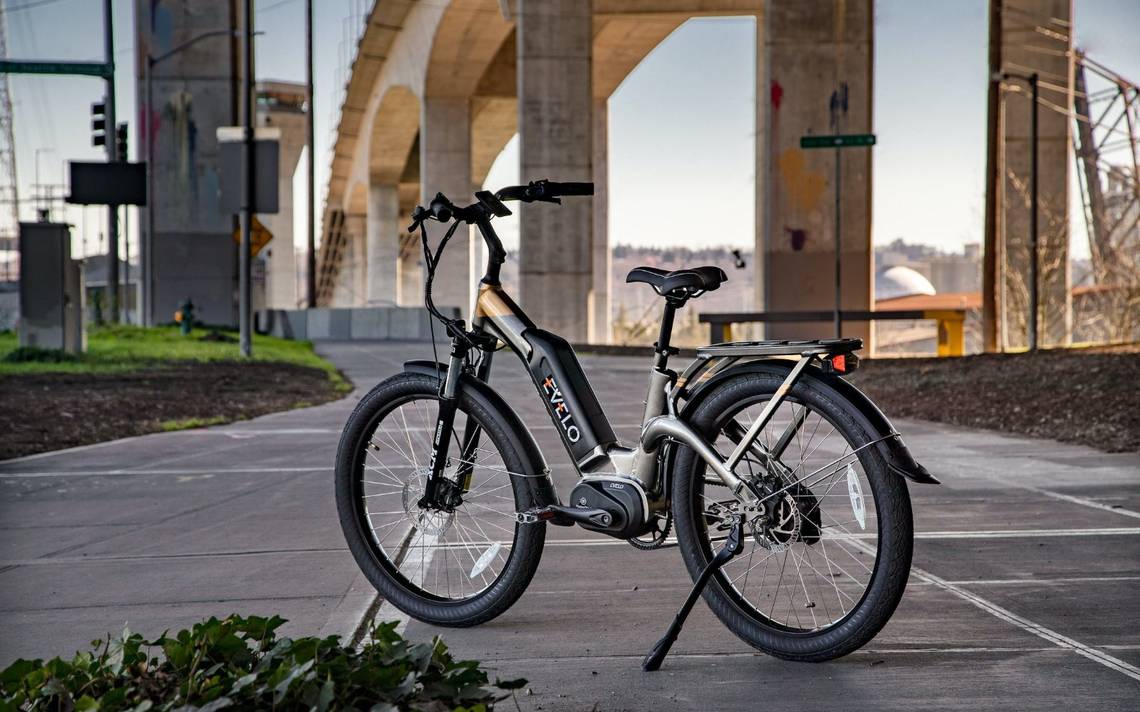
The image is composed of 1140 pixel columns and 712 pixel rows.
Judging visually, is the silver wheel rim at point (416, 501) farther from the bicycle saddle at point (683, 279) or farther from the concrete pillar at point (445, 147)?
the concrete pillar at point (445, 147)

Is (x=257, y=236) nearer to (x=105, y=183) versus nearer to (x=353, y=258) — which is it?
(x=105, y=183)

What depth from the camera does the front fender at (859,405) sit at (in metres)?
3.28

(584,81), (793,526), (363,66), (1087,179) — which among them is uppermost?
(363,66)

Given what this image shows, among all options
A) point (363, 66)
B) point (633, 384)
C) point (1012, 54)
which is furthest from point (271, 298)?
point (633, 384)

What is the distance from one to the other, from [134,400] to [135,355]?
836 cm

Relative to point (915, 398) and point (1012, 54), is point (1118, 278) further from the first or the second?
point (915, 398)

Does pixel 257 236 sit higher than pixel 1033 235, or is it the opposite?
pixel 257 236

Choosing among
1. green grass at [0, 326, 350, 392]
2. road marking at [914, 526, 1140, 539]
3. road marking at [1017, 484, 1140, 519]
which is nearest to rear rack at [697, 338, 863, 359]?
road marking at [914, 526, 1140, 539]

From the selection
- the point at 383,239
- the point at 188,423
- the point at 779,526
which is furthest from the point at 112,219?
the point at 779,526

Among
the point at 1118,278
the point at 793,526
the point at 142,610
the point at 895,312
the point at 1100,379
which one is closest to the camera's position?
the point at 793,526

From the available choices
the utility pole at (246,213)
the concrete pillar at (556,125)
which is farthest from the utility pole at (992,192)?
the utility pole at (246,213)

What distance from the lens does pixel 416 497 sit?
435cm

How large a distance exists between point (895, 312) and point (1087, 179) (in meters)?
13.5

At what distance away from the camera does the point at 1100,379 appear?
11.5m
